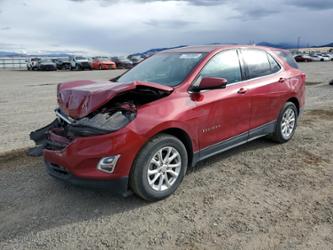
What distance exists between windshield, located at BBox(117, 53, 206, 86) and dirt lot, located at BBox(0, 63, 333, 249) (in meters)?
1.28

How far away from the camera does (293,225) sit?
3211 millimetres

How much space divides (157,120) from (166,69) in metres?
1.22

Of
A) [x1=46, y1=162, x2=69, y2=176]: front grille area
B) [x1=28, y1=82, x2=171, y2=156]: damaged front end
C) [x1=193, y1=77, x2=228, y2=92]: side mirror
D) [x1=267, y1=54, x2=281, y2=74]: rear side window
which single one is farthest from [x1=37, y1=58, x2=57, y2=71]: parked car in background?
[x1=193, y1=77, x2=228, y2=92]: side mirror

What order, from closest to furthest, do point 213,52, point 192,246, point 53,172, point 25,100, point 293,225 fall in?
point 192,246
point 293,225
point 53,172
point 213,52
point 25,100

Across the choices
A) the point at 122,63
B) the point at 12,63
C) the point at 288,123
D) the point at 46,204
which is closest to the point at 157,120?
the point at 46,204

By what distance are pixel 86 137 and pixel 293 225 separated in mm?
2157

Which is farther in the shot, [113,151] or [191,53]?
[191,53]

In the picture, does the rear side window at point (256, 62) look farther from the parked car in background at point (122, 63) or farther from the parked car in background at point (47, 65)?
the parked car in background at point (47, 65)

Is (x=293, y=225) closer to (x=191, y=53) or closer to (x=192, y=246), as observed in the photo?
(x=192, y=246)

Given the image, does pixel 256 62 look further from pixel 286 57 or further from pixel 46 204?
pixel 46 204

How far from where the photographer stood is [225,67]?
15.1 ft

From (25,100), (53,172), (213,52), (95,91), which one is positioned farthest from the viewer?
(25,100)

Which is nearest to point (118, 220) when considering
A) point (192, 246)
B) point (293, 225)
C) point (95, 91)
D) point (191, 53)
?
point (192, 246)

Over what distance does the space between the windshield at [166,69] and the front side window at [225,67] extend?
16 centimetres
